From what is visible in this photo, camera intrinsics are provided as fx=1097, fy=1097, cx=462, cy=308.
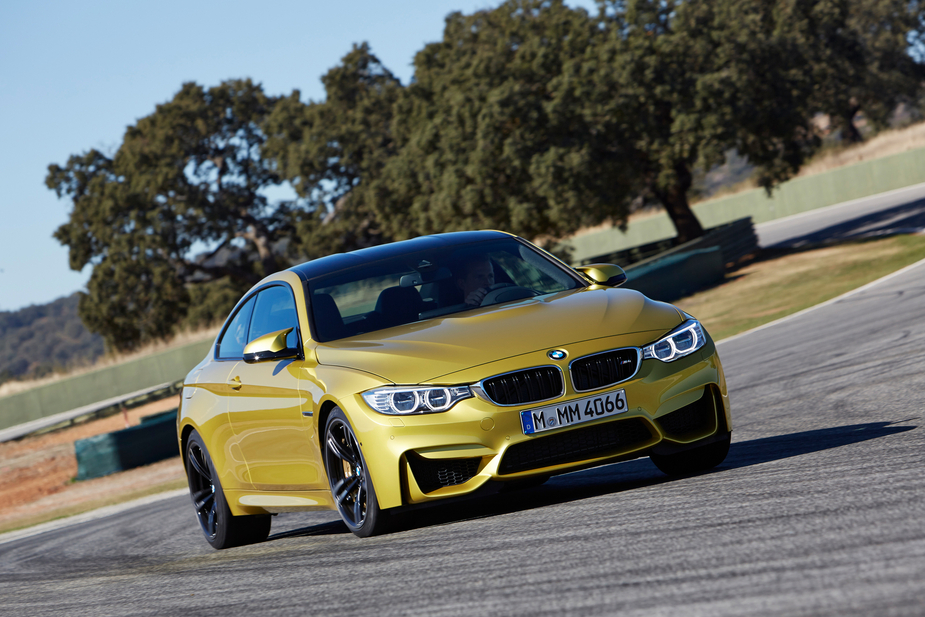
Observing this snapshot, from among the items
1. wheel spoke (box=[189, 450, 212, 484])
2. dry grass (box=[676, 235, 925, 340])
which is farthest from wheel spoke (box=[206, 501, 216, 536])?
dry grass (box=[676, 235, 925, 340])

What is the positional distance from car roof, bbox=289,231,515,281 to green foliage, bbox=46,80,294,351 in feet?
145

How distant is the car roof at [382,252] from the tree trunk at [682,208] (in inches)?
1207

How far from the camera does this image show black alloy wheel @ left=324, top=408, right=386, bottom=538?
556cm

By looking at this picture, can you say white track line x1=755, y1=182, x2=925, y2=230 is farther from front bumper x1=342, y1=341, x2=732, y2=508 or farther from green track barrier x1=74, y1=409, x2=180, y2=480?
front bumper x1=342, y1=341, x2=732, y2=508

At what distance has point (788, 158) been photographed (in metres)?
36.1

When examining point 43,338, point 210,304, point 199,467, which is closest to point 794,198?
point 210,304

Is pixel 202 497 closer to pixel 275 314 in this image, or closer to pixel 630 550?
pixel 275 314

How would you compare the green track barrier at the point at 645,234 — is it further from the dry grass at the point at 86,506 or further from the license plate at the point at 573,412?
the license plate at the point at 573,412

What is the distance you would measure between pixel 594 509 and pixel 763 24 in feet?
109

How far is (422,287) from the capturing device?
6.53m

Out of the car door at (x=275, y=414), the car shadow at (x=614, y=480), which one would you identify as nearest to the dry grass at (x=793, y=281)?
the car shadow at (x=614, y=480)

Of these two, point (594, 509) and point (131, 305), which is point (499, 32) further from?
point (594, 509)

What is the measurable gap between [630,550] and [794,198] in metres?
54.7

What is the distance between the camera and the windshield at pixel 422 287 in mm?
6402
